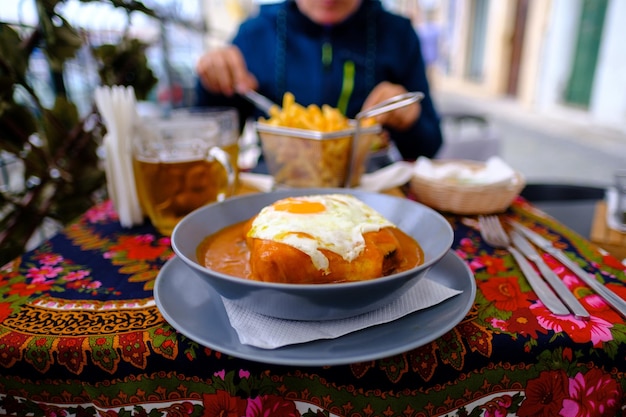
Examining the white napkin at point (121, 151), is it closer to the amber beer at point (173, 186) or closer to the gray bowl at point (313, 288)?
the amber beer at point (173, 186)

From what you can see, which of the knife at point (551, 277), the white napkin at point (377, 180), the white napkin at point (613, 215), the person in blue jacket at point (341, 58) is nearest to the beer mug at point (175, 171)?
the white napkin at point (377, 180)

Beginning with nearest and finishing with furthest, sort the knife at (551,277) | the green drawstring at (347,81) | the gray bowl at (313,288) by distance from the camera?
the gray bowl at (313,288), the knife at (551,277), the green drawstring at (347,81)

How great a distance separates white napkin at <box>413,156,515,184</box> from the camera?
46.7 inches

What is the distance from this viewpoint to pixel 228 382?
60cm

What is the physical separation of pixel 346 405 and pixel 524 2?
11.4 m

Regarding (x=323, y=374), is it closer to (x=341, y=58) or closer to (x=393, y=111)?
(x=393, y=111)

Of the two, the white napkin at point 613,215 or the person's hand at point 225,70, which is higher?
the person's hand at point 225,70

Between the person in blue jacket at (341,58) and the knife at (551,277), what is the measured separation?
3.78ft

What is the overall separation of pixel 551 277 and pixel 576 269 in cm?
6

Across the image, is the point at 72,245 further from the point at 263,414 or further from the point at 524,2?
the point at 524,2

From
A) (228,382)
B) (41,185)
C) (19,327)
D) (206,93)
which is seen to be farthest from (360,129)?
(206,93)

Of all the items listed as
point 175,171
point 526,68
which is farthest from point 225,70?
point 526,68

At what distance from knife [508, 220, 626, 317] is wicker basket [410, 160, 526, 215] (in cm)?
7

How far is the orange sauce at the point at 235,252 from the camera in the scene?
68cm
